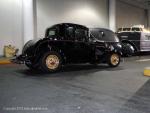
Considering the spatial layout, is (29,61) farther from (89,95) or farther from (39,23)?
(39,23)

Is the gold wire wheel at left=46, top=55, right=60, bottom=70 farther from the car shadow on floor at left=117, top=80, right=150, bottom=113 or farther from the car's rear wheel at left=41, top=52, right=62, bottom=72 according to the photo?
the car shadow on floor at left=117, top=80, right=150, bottom=113

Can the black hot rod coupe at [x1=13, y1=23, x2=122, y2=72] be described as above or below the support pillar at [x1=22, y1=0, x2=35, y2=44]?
below

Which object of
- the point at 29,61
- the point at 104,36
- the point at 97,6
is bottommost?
the point at 29,61

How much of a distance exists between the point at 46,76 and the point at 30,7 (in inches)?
279

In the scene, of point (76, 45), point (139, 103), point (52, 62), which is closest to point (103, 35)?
point (76, 45)

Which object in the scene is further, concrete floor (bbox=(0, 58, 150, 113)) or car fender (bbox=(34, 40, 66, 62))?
car fender (bbox=(34, 40, 66, 62))

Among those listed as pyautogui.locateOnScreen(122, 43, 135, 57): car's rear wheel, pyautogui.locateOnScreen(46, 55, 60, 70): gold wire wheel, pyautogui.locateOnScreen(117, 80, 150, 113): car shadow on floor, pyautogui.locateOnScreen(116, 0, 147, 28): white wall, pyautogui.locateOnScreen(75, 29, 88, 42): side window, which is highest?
pyautogui.locateOnScreen(116, 0, 147, 28): white wall

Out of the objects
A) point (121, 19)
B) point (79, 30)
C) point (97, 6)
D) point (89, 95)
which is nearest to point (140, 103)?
point (89, 95)

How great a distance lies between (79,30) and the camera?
33.8 ft

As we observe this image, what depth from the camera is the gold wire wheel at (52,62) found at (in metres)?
9.30

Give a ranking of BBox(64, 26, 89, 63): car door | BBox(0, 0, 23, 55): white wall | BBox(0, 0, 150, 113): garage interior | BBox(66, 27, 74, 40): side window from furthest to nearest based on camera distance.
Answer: BBox(0, 0, 23, 55): white wall, BBox(66, 27, 74, 40): side window, BBox(64, 26, 89, 63): car door, BBox(0, 0, 150, 113): garage interior

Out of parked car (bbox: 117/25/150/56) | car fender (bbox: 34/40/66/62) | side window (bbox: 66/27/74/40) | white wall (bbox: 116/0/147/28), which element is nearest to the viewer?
car fender (bbox: 34/40/66/62)

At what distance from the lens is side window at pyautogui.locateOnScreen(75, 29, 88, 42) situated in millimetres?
10120

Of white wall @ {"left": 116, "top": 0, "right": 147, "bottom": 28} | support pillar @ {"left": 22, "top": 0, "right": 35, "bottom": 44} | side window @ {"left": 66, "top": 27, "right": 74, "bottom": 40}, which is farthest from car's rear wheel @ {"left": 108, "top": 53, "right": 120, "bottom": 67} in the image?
white wall @ {"left": 116, "top": 0, "right": 147, "bottom": 28}
